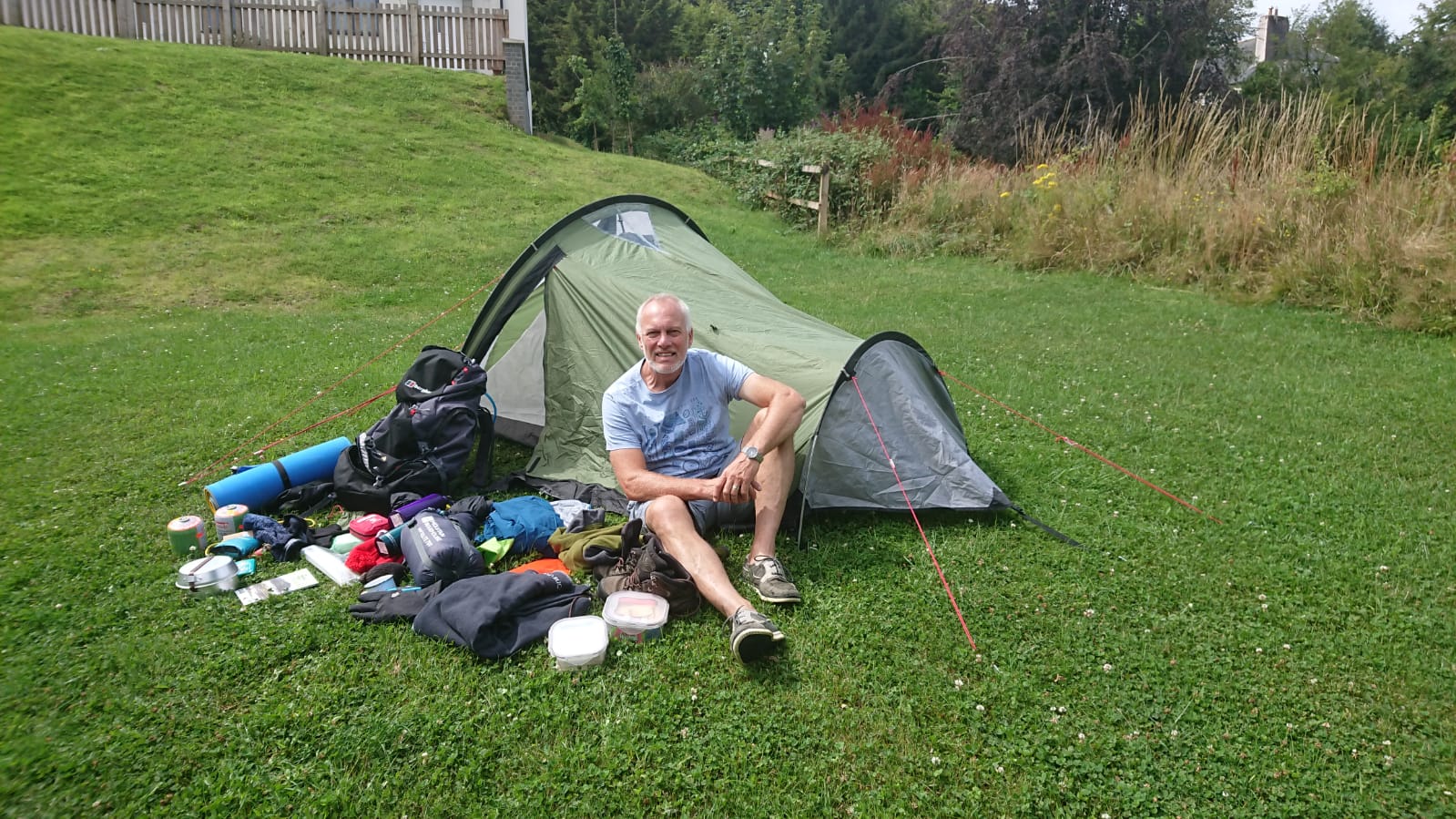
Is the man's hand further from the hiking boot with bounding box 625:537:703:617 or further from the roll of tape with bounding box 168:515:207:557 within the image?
the roll of tape with bounding box 168:515:207:557

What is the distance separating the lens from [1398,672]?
10.8 feet

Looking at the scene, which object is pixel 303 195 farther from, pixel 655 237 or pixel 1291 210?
pixel 1291 210

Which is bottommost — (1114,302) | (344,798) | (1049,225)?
(344,798)

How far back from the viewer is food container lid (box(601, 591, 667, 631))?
11.3ft

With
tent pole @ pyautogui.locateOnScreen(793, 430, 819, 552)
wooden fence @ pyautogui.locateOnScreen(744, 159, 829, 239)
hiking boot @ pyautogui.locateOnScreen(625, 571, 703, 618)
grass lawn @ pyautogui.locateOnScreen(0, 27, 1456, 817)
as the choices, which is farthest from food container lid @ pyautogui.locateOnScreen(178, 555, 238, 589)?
wooden fence @ pyautogui.locateOnScreen(744, 159, 829, 239)

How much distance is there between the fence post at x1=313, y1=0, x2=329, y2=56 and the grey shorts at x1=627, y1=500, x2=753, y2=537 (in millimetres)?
16198

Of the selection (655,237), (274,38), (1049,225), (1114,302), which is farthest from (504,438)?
(274,38)

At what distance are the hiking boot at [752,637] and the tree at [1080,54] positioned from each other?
655 inches

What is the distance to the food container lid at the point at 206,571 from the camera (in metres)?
3.73

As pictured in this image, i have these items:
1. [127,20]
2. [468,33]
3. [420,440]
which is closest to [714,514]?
[420,440]

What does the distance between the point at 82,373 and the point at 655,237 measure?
4.70 metres

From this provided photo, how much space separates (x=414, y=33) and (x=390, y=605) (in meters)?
16.5

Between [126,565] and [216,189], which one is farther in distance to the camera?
[216,189]

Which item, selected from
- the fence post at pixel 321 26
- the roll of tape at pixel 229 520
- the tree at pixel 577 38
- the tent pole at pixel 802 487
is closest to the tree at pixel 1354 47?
the tree at pixel 577 38
